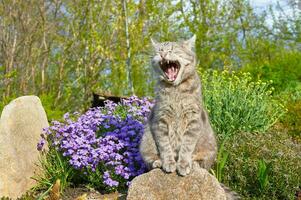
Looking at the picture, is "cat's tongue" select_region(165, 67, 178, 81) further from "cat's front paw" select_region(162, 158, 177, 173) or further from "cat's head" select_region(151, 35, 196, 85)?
"cat's front paw" select_region(162, 158, 177, 173)

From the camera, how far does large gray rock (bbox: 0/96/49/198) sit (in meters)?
6.07

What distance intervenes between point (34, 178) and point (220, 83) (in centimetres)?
346

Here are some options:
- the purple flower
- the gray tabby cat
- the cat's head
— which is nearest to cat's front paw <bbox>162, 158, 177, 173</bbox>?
the gray tabby cat

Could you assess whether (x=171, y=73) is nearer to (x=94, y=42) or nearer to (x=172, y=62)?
(x=172, y=62)

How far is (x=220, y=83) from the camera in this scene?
8.05 meters

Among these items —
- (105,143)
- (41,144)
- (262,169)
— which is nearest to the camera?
(262,169)

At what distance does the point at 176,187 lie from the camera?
470 cm

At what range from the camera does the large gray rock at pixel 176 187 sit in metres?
4.67

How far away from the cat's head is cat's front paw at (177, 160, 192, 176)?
75cm

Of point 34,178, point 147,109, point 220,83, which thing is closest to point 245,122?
point 220,83

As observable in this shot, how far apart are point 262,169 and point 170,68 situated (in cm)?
178

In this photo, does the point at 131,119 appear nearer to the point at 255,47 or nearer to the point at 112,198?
the point at 112,198

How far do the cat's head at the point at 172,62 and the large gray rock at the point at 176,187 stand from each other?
3.01ft

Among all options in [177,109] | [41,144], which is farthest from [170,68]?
[41,144]
